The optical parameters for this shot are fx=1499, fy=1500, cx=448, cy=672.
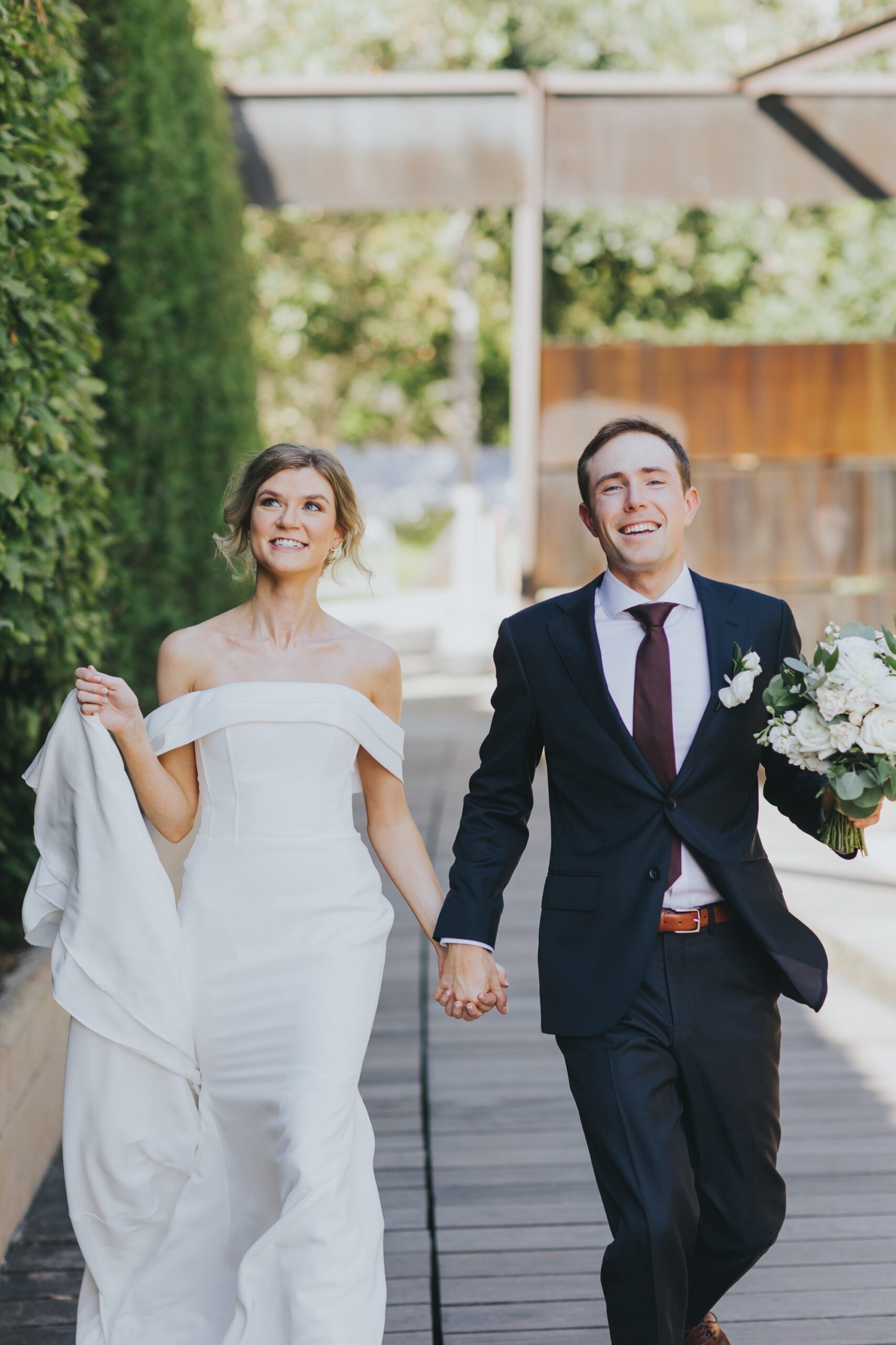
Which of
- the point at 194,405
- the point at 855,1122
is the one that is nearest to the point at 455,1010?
the point at 855,1122

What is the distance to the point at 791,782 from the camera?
126 inches

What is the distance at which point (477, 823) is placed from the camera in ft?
10.9

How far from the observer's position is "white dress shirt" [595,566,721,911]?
3.10 metres

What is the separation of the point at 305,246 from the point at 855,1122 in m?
22.3

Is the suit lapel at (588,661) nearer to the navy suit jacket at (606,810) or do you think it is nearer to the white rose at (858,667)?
the navy suit jacket at (606,810)

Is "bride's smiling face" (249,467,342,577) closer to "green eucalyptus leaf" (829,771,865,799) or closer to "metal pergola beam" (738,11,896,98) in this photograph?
"green eucalyptus leaf" (829,771,865,799)

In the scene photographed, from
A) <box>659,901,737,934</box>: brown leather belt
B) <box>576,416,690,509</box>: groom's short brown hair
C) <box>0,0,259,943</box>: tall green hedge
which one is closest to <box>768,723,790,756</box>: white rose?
<box>659,901,737,934</box>: brown leather belt

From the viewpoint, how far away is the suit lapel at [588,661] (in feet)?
10.1

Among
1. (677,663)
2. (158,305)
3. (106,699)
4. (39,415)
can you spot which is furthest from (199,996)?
(158,305)

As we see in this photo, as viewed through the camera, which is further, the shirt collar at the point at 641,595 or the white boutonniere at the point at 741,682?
the shirt collar at the point at 641,595

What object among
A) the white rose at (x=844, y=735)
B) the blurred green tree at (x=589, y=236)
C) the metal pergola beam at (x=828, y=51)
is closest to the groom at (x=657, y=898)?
the white rose at (x=844, y=735)

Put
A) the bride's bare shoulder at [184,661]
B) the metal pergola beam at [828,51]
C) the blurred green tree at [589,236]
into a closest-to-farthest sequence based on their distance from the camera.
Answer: the bride's bare shoulder at [184,661] → the metal pergola beam at [828,51] → the blurred green tree at [589,236]

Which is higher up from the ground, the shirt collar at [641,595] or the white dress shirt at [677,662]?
the shirt collar at [641,595]

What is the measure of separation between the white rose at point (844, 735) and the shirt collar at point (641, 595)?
495mm
